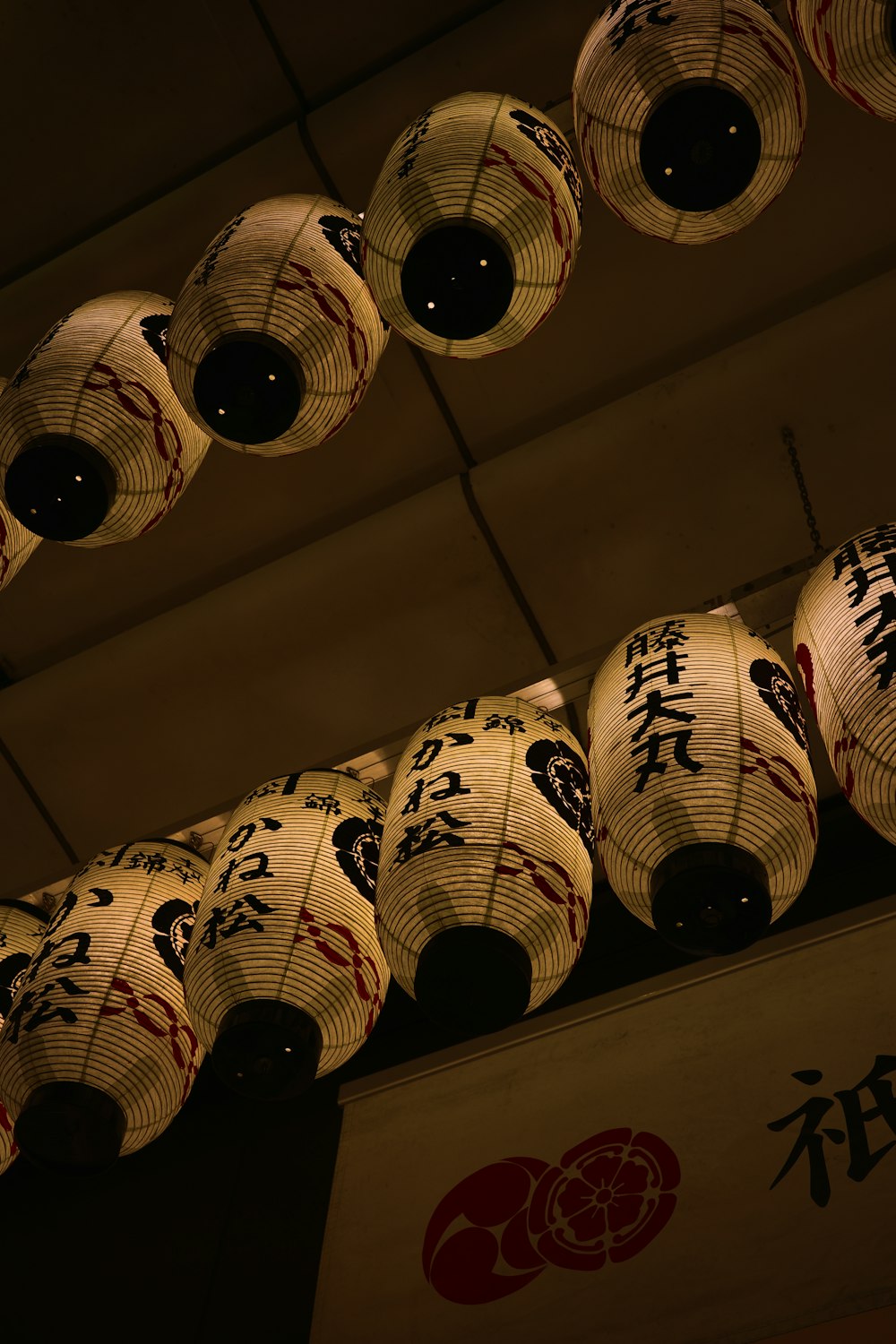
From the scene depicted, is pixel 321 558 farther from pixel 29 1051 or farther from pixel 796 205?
pixel 29 1051

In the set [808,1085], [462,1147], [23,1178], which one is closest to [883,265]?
[808,1085]

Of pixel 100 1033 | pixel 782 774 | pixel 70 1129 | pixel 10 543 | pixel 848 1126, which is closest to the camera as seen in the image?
pixel 782 774

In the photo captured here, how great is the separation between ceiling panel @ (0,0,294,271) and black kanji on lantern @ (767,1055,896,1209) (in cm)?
360

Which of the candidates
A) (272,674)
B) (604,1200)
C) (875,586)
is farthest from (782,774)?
(272,674)

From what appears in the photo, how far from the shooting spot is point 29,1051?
252cm

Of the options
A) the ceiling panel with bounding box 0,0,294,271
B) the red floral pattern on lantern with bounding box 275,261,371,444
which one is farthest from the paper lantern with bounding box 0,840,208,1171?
the ceiling panel with bounding box 0,0,294,271

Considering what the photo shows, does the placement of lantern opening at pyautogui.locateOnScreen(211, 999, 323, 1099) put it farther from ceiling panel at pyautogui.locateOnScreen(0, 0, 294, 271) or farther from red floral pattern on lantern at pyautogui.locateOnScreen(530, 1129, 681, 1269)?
ceiling panel at pyautogui.locateOnScreen(0, 0, 294, 271)

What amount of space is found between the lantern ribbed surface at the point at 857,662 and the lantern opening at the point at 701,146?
773mm

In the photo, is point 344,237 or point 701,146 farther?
point 344,237

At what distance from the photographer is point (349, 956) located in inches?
99.0

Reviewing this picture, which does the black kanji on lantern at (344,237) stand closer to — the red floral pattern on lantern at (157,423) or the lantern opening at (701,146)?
the red floral pattern on lantern at (157,423)

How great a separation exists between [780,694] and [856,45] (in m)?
1.27

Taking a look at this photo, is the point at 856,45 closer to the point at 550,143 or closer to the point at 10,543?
the point at 550,143

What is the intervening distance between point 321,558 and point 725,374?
153cm
